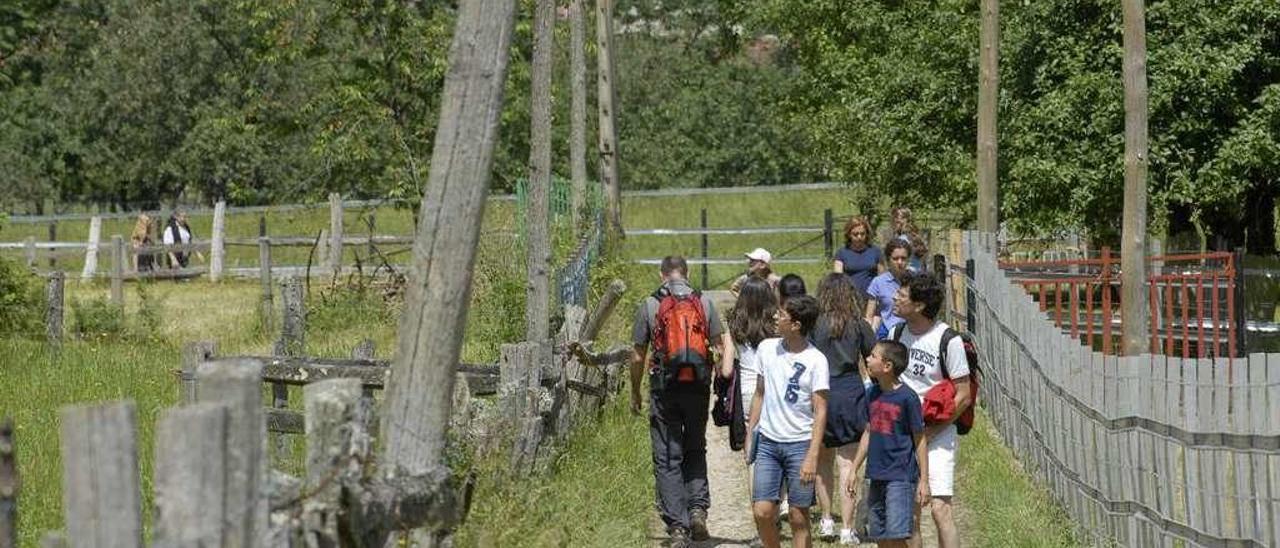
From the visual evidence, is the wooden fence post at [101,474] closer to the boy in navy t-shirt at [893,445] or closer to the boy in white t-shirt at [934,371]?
the boy in navy t-shirt at [893,445]

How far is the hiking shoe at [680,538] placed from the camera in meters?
12.5

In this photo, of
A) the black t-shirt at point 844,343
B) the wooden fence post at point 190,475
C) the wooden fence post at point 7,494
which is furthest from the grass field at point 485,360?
the wooden fence post at point 190,475

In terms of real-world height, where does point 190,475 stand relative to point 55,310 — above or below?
below

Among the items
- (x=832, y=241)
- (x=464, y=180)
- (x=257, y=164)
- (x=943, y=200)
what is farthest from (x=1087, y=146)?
(x=257, y=164)

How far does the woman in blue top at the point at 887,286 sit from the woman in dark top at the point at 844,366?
334 centimetres

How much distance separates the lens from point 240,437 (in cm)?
520

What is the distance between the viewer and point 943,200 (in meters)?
33.1

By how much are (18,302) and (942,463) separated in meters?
17.7

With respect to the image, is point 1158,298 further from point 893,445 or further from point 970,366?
point 893,445

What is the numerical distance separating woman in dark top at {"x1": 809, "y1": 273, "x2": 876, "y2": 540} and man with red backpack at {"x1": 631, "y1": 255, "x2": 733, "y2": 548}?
71cm

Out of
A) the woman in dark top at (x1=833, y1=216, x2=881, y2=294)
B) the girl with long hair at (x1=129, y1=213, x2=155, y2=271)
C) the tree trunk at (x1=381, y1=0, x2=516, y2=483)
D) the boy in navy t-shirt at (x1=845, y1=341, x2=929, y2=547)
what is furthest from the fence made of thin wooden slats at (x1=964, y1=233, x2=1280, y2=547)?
the girl with long hair at (x1=129, y1=213, x2=155, y2=271)

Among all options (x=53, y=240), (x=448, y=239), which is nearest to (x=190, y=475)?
(x=448, y=239)

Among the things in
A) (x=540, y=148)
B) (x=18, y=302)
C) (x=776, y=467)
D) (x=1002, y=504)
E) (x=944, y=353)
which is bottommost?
(x=1002, y=504)

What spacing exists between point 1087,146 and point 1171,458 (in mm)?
19307
